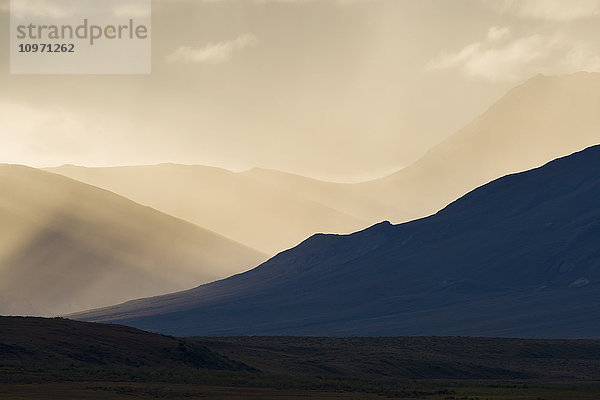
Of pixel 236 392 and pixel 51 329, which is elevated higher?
pixel 51 329

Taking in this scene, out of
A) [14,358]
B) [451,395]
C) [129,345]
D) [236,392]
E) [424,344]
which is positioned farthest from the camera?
[424,344]

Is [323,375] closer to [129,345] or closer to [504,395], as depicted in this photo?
[129,345]

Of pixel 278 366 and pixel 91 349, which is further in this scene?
pixel 278 366

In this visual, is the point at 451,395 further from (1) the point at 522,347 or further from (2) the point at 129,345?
(1) the point at 522,347

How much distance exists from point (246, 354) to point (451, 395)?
42.9 m

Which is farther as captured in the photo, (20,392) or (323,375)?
(323,375)

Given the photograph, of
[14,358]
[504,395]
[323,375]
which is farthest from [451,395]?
[14,358]

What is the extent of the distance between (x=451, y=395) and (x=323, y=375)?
2818 centimetres

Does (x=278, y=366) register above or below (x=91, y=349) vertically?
below

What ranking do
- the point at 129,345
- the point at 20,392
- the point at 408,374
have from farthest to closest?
the point at 408,374, the point at 129,345, the point at 20,392

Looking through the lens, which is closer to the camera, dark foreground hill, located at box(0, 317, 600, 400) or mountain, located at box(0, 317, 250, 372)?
dark foreground hill, located at box(0, 317, 600, 400)

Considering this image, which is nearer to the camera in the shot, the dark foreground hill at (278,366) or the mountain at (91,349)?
the dark foreground hill at (278,366)

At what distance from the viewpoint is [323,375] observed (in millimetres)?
101250

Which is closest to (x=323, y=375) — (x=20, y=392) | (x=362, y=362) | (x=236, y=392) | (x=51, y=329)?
(x=362, y=362)
